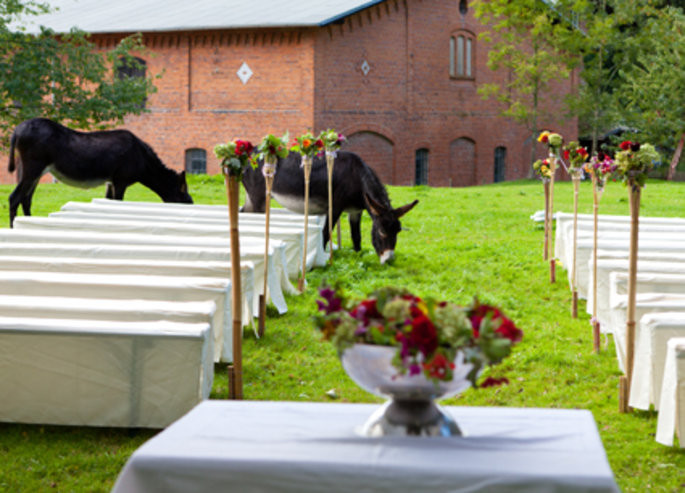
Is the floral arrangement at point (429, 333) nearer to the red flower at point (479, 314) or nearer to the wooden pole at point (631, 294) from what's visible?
the red flower at point (479, 314)

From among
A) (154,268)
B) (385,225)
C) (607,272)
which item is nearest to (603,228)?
(385,225)

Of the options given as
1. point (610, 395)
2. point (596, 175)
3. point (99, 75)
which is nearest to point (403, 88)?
point (99, 75)

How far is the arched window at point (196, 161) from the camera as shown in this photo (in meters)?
32.7

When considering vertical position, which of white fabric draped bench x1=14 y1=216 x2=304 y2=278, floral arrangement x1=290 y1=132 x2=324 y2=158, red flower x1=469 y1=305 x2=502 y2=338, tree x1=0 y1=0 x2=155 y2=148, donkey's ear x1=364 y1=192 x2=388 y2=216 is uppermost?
tree x1=0 y1=0 x2=155 y2=148

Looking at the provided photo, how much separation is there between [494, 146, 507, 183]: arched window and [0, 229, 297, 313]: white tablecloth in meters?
27.4

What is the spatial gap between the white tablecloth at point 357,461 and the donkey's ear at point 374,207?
356 inches

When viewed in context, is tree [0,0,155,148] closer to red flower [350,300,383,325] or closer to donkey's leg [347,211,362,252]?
donkey's leg [347,211,362,252]

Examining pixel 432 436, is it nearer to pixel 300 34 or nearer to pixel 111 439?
pixel 111 439

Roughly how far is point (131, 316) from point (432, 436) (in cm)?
359

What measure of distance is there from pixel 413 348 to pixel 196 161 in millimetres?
30149

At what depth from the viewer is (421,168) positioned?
113ft

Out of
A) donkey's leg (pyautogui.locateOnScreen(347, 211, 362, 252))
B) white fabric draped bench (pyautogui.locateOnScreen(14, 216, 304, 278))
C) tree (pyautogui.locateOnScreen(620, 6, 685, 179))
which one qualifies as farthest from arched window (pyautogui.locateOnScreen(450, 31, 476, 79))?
white fabric draped bench (pyautogui.locateOnScreen(14, 216, 304, 278))

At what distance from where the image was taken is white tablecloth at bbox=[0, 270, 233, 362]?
775 centimetres

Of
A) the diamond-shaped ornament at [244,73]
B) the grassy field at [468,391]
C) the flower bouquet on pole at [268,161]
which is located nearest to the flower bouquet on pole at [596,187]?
the grassy field at [468,391]
